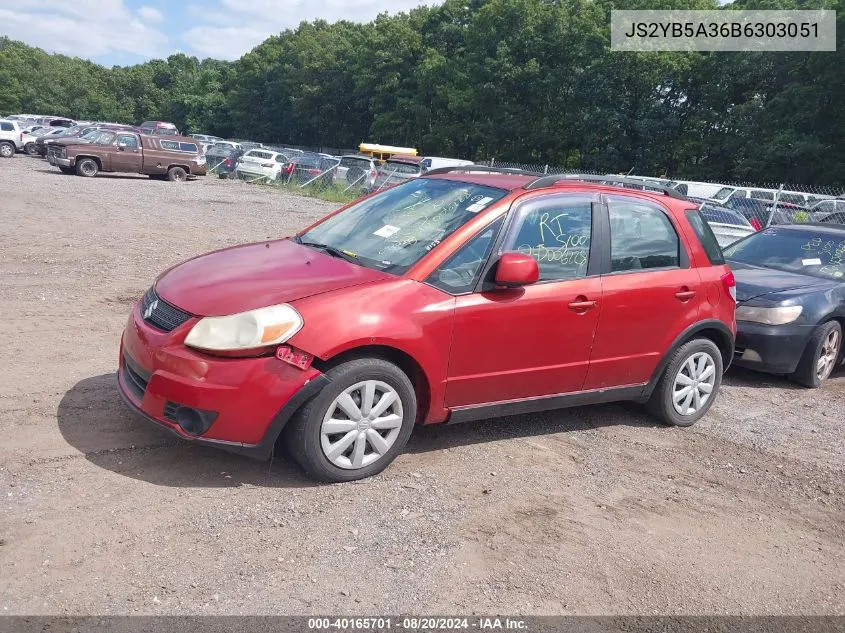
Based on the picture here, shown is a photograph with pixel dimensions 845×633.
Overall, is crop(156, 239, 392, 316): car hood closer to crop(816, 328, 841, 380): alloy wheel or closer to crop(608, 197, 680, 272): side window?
crop(608, 197, 680, 272): side window

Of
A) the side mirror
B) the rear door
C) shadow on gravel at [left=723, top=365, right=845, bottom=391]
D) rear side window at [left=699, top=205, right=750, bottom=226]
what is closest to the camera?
the side mirror

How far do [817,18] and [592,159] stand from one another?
49.4 feet

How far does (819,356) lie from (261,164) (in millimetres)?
27182

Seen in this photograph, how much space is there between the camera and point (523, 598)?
136 inches

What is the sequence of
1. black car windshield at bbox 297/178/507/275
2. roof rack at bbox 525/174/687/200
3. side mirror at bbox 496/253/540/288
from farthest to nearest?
roof rack at bbox 525/174/687/200
black car windshield at bbox 297/178/507/275
side mirror at bbox 496/253/540/288

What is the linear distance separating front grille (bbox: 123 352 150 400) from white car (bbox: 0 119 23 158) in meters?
33.5

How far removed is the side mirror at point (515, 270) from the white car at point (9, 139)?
3452 centimetres

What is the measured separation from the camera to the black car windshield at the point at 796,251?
8258 millimetres

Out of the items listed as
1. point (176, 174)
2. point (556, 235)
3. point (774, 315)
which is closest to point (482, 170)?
→ point (556, 235)

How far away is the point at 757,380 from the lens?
772 cm

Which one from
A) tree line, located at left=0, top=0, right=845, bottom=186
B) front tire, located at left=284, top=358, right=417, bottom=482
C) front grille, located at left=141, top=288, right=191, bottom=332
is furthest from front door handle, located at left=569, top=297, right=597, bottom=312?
tree line, located at left=0, top=0, right=845, bottom=186

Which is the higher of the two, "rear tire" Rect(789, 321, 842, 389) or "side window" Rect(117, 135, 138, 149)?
"side window" Rect(117, 135, 138, 149)

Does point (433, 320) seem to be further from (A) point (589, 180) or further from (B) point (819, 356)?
(B) point (819, 356)

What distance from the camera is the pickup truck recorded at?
26594 mm
